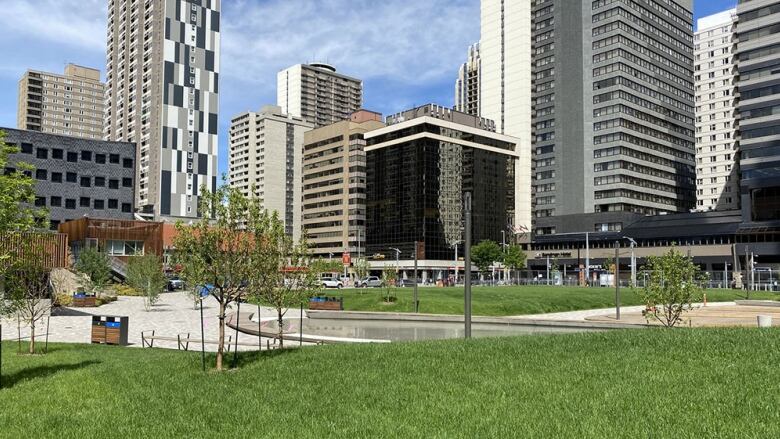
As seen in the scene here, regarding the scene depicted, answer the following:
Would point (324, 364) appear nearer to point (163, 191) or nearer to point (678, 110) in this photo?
point (163, 191)

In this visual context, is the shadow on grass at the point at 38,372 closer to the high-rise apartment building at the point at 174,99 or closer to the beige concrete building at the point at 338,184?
the high-rise apartment building at the point at 174,99

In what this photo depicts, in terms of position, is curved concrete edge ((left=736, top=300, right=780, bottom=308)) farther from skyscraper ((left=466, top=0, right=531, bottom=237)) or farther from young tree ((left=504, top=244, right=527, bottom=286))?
skyscraper ((left=466, top=0, right=531, bottom=237))

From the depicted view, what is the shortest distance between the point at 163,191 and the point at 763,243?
420 ft

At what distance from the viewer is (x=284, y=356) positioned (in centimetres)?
1536

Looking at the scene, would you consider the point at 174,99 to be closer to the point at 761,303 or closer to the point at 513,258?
the point at 513,258

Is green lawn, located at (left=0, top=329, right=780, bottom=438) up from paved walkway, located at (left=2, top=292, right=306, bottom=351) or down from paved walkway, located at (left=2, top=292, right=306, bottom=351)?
up

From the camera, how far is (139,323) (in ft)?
118

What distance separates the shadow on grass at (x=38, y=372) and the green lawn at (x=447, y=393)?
11 centimetres

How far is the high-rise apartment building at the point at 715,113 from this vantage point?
543ft

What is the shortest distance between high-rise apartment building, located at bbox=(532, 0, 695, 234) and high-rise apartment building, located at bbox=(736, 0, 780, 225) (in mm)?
29269

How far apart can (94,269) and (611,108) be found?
387ft

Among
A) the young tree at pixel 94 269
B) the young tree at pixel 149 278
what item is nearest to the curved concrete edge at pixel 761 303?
the young tree at pixel 149 278

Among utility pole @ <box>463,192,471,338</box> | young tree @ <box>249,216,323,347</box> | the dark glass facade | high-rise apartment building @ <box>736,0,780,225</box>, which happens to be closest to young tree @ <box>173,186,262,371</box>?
young tree @ <box>249,216,323,347</box>

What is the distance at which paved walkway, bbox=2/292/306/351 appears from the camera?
28.1m
